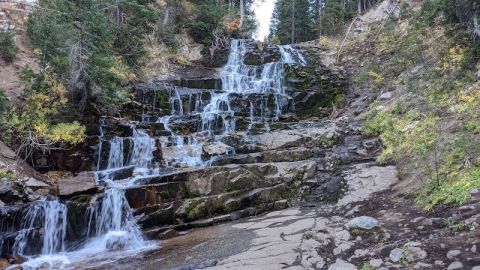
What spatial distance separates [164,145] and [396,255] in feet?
37.0

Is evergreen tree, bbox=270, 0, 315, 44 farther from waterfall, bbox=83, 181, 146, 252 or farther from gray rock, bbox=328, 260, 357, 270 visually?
gray rock, bbox=328, 260, 357, 270

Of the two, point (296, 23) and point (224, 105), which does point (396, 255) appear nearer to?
point (224, 105)

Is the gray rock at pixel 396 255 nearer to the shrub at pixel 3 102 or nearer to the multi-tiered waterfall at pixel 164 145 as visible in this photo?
the multi-tiered waterfall at pixel 164 145

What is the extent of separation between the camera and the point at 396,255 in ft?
17.4

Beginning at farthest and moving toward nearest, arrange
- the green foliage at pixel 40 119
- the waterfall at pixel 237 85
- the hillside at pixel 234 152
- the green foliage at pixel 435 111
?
the waterfall at pixel 237 85 < the green foliage at pixel 40 119 < the green foliage at pixel 435 111 < the hillside at pixel 234 152

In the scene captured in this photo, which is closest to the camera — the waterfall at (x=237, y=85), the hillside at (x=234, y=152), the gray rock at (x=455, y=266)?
the gray rock at (x=455, y=266)

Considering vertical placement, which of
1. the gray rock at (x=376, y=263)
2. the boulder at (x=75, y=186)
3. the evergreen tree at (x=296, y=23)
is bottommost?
the gray rock at (x=376, y=263)

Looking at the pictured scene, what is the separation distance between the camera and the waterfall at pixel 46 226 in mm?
9250

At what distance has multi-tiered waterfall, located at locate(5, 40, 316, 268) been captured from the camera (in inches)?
373

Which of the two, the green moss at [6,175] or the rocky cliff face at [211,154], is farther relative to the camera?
the green moss at [6,175]

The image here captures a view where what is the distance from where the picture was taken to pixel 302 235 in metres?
7.39

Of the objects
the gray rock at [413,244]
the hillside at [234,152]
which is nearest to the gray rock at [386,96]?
the hillside at [234,152]

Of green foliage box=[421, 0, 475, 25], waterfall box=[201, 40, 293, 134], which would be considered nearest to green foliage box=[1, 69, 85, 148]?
waterfall box=[201, 40, 293, 134]

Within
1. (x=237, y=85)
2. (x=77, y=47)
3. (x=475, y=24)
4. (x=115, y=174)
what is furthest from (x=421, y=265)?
(x=237, y=85)
